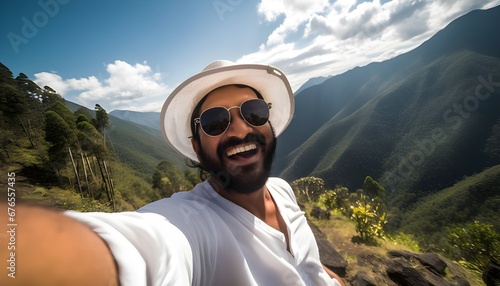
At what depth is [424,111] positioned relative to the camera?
124m

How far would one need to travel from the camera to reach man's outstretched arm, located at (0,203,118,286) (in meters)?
0.57

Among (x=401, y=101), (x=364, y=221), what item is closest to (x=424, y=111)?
(x=401, y=101)

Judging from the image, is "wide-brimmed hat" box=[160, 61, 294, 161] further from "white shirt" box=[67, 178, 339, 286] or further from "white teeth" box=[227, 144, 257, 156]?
"white shirt" box=[67, 178, 339, 286]

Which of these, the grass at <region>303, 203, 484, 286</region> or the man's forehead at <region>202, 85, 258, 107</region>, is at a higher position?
the man's forehead at <region>202, 85, 258, 107</region>

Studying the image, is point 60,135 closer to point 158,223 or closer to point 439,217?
point 158,223

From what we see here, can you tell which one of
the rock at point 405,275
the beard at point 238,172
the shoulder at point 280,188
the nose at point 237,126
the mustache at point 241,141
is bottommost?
the rock at point 405,275

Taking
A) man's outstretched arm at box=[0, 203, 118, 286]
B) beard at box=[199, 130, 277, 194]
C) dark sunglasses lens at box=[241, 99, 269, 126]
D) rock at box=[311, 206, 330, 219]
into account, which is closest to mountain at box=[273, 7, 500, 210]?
rock at box=[311, 206, 330, 219]

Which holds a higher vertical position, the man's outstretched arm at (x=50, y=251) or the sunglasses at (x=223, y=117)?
the sunglasses at (x=223, y=117)

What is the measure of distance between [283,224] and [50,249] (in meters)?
1.86

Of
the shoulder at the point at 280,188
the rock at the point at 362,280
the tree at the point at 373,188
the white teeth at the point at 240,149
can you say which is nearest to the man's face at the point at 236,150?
the white teeth at the point at 240,149

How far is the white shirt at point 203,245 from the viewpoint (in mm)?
917

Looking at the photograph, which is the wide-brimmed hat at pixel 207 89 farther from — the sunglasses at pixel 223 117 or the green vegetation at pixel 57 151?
the green vegetation at pixel 57 151

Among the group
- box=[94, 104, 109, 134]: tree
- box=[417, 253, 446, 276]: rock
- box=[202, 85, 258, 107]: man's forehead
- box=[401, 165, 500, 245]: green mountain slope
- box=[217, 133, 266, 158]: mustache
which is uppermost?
box=[94, 104, 109, 134]: tree

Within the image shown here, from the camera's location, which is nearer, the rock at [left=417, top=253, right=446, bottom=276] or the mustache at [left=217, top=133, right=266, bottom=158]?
the mustache at [left=217, top=133, right=266, bottom=158]
